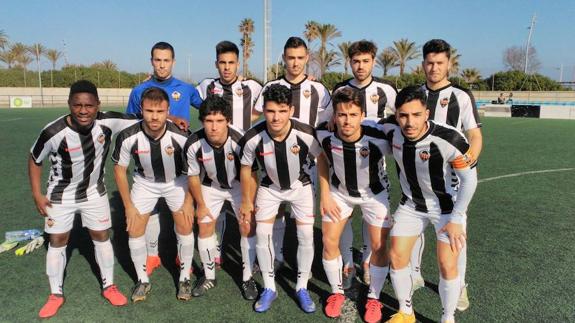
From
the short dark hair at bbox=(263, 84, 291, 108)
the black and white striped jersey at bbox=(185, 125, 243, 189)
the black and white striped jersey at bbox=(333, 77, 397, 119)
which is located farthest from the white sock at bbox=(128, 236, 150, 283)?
the black and white striped jersey at bbox=(333, 77, 397, 119)

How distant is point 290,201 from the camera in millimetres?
3770

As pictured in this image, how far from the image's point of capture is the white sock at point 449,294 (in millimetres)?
3105

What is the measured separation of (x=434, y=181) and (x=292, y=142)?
1.23 metres

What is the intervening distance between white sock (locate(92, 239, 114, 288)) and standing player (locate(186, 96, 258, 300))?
80 cm

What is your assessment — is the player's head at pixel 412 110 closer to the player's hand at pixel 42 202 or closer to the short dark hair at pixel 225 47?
the short dark hair at pixel 225 47

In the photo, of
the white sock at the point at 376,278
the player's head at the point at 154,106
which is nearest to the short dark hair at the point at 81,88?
the player's head at the point at 154,106

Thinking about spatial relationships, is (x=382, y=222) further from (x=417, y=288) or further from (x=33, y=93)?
(x=33, y=93)

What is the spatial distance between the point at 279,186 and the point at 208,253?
37.7 inches

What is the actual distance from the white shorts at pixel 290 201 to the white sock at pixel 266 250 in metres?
0.09

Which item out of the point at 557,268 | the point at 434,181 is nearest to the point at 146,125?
the point at 434,181

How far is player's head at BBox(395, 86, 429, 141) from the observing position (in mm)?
2971

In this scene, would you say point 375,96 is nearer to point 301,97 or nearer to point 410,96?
point 301,97

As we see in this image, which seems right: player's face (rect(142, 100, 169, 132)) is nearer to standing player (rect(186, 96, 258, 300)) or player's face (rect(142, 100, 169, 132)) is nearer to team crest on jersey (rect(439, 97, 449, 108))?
standing player (rect(186, 96, 258, 300))

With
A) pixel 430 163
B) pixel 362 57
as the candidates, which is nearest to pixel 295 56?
pixel 362 57
